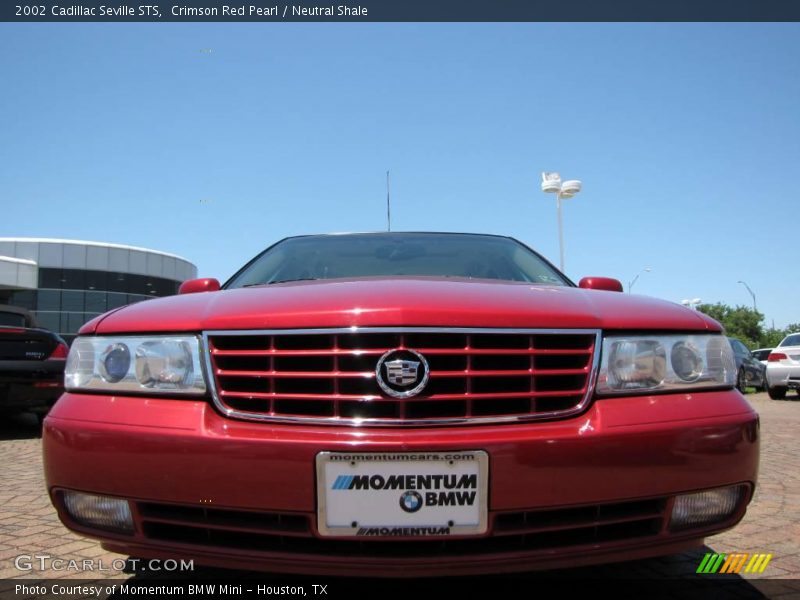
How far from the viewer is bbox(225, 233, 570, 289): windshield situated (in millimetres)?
2916

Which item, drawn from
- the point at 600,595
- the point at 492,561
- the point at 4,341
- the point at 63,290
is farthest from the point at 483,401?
the point at 63,290

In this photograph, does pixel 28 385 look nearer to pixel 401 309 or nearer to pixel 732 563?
pixel 401 309

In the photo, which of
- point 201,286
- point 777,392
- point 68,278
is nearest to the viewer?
point 201,286

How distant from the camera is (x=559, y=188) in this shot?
64.7ft

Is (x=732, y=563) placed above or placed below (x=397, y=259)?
below

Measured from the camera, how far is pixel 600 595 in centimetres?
210

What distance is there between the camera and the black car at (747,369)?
14950 millimetres

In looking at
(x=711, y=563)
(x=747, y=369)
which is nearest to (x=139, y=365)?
(x=711, y=563)

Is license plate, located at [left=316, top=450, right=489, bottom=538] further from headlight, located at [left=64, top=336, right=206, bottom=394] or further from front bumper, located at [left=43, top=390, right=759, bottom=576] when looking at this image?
headlight, located at [left=64, top=336, right=206, bottom=394]

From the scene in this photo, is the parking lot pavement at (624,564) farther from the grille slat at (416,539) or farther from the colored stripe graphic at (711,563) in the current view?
the grille slat at (416,539)

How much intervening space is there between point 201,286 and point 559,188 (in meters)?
18.4

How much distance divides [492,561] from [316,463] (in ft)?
1.71

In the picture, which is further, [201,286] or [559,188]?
[559,188]

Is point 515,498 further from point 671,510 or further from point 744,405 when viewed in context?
point 744,405
